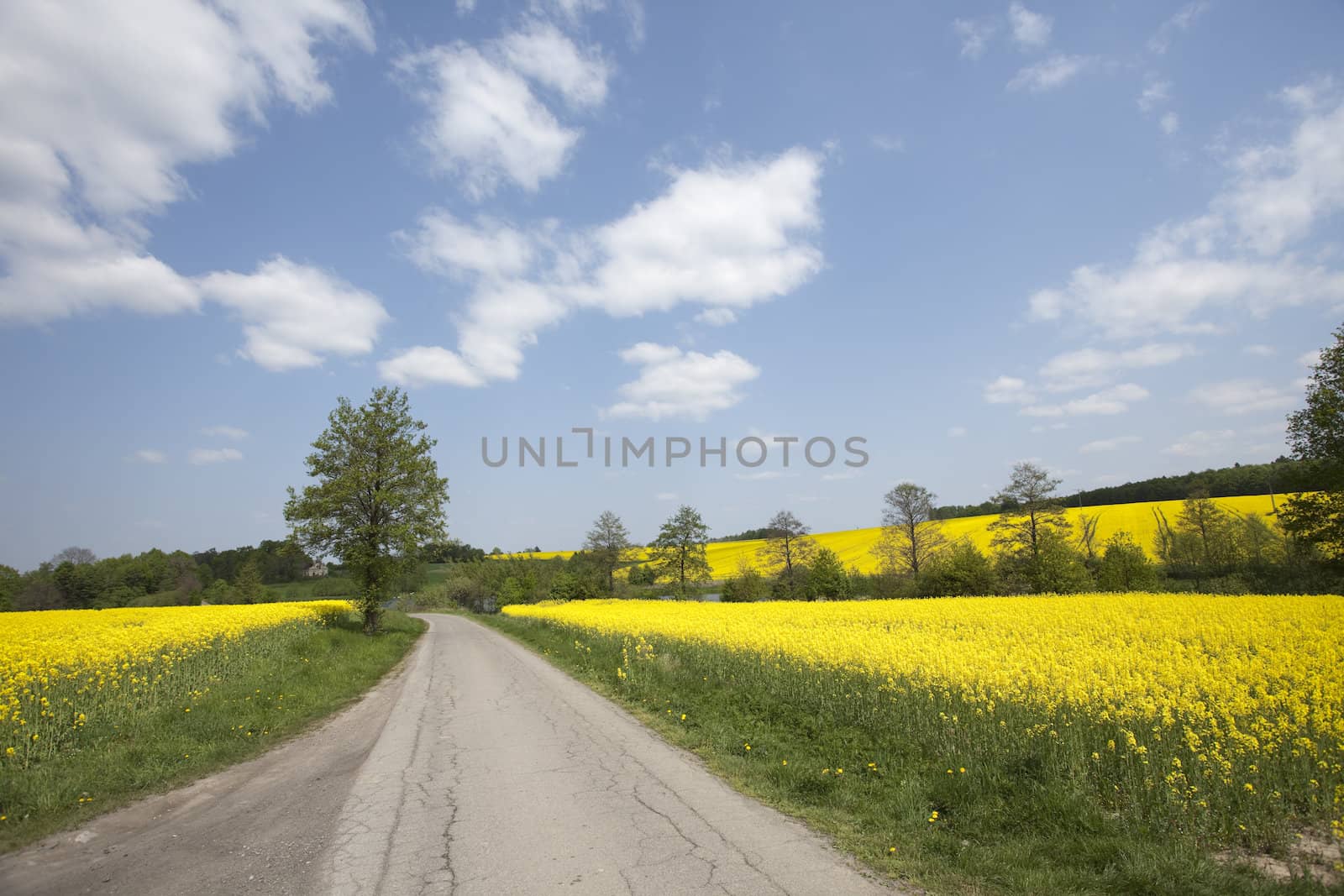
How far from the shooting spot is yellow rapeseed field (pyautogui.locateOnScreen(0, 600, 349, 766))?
26.8 feet

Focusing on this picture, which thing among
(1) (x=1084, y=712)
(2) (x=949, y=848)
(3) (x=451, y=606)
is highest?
(1) (x=1084, y=712)

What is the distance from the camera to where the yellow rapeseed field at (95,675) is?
8164mm

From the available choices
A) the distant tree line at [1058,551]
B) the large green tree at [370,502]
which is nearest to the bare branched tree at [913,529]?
the distant tree line at [1058,551]

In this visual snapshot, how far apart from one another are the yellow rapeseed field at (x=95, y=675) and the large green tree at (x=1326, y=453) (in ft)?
141

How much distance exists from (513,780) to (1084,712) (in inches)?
273

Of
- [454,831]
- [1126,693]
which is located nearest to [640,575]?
[1126,693]

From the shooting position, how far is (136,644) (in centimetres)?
1217

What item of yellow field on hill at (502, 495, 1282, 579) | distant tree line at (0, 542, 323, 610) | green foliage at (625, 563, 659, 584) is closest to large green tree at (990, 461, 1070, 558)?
yellow field on hill at (502, 495, 1282, 579)

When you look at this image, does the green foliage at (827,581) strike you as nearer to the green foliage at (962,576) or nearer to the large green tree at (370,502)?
the green foliage at (962,576)

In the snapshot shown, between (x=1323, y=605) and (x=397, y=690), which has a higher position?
(x=1323, y=605)

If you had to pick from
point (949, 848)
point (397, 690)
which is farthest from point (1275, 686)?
point (397, 690)

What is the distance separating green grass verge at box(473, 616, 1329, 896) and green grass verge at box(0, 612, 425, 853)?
6.77 meters

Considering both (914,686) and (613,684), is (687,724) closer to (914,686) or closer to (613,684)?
(914,686)

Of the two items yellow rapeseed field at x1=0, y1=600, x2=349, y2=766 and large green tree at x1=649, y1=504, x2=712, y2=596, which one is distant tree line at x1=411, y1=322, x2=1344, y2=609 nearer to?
large green tree at x1=649, y1=504, x2=712, y2=596
